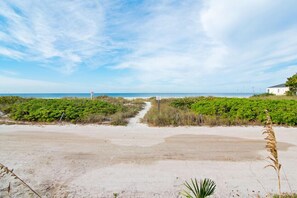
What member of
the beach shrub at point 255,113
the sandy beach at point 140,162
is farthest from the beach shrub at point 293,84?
the sandy beach at point 140,162

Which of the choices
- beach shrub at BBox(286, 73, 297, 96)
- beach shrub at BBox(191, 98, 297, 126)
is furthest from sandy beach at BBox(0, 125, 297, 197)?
beach shrub at BBox(286, 73, 297, 96)

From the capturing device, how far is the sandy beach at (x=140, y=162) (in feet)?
11.4

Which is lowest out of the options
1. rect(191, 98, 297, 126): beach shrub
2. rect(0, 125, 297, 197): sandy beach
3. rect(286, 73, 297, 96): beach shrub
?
rect(0, 125, 297, 197): sandy beach

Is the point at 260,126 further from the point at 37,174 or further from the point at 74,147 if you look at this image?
the point at 37,174

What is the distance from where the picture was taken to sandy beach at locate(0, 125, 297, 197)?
347cm

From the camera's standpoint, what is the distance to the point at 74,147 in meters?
5.76

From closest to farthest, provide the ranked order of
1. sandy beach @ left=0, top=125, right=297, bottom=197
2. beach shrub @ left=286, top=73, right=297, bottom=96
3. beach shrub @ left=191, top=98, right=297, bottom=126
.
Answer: sandy beach @ left=0, top=125, right=297, bottom=197, beach shrub @ left=191, top=98, right=297, bottom=126, beach shrub @ left=286, top=73, right=297, bottom=96

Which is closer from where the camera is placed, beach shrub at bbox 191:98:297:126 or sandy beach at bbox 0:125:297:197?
sandy beach at bbox 0:125:297:197

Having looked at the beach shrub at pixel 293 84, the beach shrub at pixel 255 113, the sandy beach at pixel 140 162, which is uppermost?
the beach shrub at pixel 293 84

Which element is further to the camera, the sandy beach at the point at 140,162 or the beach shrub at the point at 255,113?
the beach shrub at the point at 255,113

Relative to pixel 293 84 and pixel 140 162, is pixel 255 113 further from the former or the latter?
pixel 293 84

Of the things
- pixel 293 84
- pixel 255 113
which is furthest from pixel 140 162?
pixel 293 84

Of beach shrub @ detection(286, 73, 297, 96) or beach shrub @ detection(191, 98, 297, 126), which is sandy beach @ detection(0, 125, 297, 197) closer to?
beach shrub @ detection(191, 98, 297, 126)

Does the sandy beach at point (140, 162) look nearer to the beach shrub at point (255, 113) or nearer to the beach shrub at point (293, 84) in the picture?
the beach shrub at point (255, 113)
